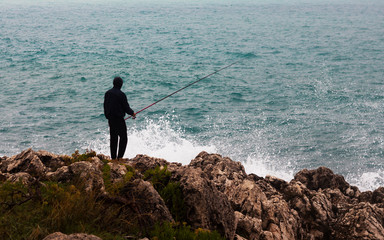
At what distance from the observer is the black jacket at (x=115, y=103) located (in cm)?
851

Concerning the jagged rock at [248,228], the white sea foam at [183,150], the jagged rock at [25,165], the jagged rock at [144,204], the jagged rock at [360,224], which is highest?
the jagged rock at [144,204]

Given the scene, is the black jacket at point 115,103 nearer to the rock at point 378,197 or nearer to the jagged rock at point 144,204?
the jagged rock at point 144,204

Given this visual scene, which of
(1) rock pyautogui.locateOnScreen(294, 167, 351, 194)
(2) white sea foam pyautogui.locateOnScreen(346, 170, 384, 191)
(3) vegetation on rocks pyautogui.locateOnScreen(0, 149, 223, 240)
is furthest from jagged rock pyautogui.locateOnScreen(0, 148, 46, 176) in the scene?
(2) white sea foam pyautogui.locateOnScreen(346, 170, 384, 191)

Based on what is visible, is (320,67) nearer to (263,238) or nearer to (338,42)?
(338,42)

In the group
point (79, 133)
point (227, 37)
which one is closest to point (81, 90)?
point (79, 133)

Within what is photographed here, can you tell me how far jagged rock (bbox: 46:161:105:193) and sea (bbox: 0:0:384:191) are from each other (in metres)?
10.6

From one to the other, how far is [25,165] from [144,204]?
3.00 meters

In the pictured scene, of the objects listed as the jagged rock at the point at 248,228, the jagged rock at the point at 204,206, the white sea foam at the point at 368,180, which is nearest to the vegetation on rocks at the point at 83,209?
the jagged rock at the point at 204,206

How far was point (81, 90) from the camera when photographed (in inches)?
1034

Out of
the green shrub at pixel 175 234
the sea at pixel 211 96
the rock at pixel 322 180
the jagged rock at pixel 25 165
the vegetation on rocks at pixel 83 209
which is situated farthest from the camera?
the sea at pixel 211 96

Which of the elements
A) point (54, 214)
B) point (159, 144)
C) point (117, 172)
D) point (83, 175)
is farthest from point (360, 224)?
point (159, 144)

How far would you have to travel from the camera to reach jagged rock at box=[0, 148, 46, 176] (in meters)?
6.55

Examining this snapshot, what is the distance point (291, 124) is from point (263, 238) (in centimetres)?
1455

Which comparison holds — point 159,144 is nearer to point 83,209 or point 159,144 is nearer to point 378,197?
point 378,197
